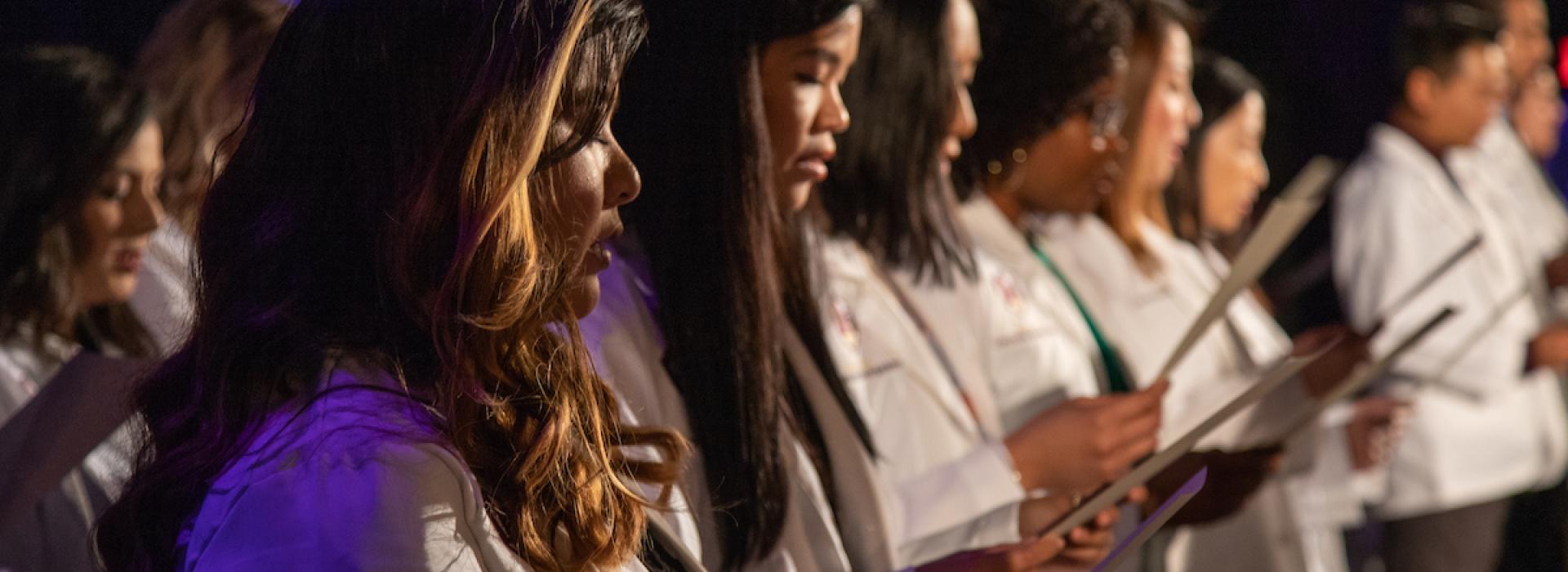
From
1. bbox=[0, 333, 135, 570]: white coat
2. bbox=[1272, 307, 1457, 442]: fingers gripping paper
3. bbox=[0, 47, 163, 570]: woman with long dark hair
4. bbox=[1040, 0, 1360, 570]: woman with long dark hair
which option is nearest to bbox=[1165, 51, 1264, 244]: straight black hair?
bbox=[1040, 0, 1360, 570]: woman with long dark hair

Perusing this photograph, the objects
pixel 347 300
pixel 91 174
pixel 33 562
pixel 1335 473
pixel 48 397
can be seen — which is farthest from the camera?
pixel 1335 473

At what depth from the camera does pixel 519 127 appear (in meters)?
1.01

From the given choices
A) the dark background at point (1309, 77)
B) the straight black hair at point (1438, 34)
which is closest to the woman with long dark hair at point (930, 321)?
the straight black hair at point (1438, 34)

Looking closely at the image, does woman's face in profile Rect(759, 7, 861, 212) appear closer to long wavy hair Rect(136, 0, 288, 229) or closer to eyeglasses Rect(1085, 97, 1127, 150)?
long wavy hair Rect(136, 0, 288, 229)

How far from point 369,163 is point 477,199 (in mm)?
65

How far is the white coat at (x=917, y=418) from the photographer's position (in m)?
1.84

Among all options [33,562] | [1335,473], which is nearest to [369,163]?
[33,562]

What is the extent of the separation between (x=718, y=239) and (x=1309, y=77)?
11.5 feet

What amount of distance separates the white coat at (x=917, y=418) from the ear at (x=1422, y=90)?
2.14m

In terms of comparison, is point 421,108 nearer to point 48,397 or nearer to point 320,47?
point 320,47

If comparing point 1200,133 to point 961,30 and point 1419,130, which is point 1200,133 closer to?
point 1419,130

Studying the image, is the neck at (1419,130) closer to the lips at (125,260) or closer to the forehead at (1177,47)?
the forehead at (1177,47)

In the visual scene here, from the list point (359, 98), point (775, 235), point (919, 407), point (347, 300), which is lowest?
point (919, 407)

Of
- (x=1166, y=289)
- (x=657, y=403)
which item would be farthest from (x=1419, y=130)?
(x=657, y=403)
